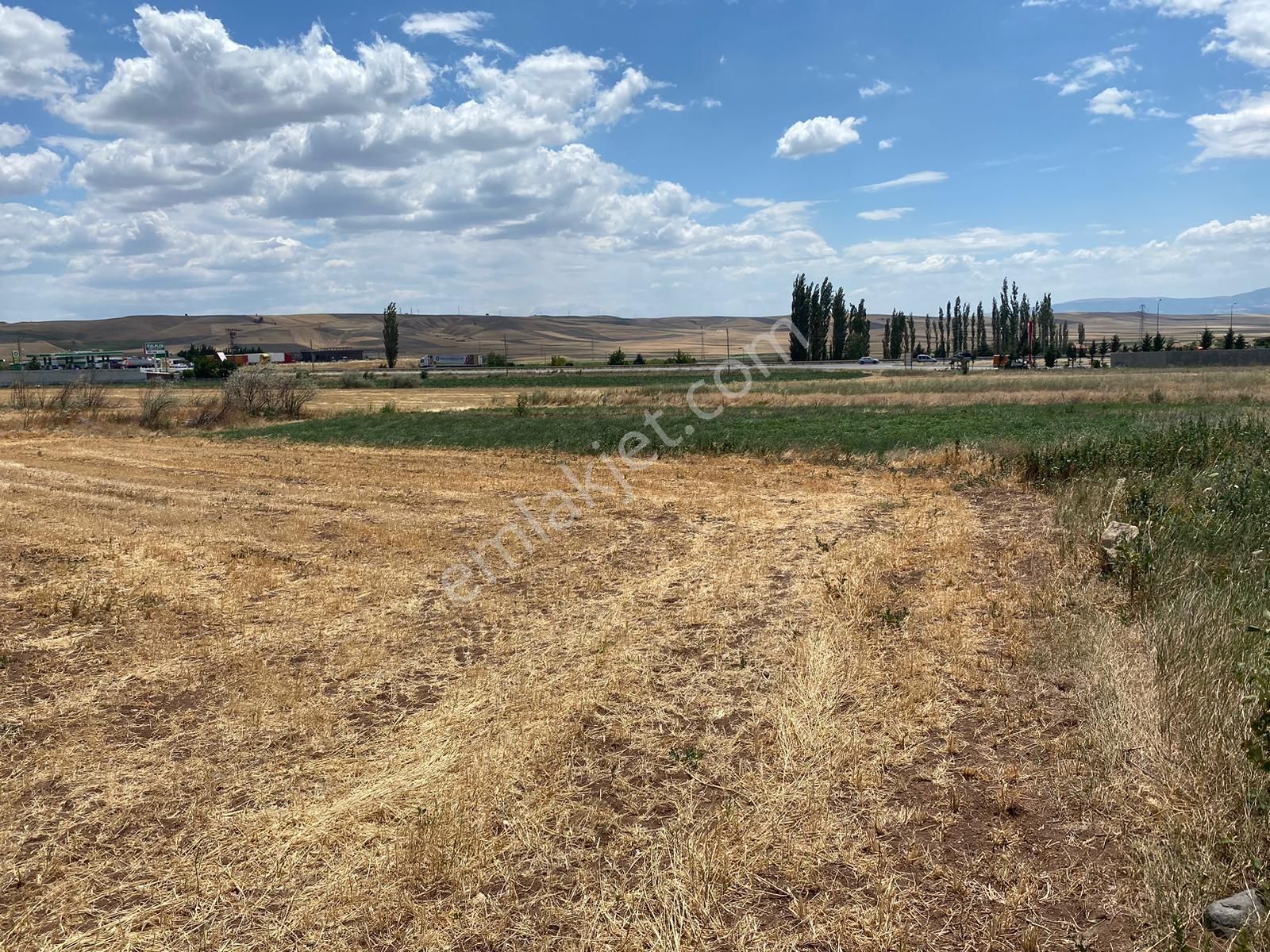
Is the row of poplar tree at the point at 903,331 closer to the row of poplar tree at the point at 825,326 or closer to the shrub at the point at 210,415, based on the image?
the row of poplar tree at the point at 825,326

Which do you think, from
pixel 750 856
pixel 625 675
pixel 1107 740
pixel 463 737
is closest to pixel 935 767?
pixel 1107 740

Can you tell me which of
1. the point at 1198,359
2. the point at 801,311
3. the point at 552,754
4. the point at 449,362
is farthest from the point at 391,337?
the point at 552,754

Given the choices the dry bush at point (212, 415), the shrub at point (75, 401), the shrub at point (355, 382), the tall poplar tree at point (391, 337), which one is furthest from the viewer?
the tall poplar tree at point (391, 337)

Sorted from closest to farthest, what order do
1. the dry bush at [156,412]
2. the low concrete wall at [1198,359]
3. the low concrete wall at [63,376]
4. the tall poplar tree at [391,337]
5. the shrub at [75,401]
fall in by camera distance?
the dry bush at [156,412]
the shrub at [75,401]
the low concrete wall at [63,376]
the low concrete wall at [1198,359]
the tall poplar tree at [391,337]

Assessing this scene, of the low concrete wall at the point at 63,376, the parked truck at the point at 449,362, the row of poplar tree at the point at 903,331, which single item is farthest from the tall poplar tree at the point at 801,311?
the low concrete wall at the point at 63,376

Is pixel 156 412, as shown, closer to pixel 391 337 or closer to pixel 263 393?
pixel 263 393

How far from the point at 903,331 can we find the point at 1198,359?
4406cm

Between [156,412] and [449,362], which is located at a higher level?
[449,362]

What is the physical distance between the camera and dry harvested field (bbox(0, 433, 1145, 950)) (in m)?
4.16

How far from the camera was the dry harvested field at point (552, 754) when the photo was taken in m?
4.16

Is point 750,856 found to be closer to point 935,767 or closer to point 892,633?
point 935,767

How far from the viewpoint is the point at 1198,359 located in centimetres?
7800

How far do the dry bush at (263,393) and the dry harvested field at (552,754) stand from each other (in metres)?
27.6

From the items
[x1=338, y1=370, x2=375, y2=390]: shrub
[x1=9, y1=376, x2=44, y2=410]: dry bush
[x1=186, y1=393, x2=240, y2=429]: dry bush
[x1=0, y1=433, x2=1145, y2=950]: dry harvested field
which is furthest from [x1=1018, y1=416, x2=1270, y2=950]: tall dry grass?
[x1=338, y1=370, x2=375, y2=390]: shrub
